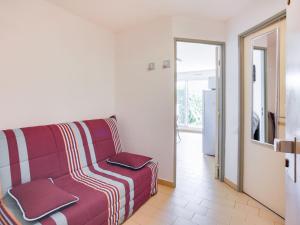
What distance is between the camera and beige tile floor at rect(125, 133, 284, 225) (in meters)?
1.90

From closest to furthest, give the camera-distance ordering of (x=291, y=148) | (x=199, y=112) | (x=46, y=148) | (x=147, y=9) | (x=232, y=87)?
1. (x=291, y=148)
2. (x=46, y=148)
3. (x=147, y=9)
4. (x=232, y=87)
5. (x=199, y=112)

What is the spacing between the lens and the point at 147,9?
7.73 ft

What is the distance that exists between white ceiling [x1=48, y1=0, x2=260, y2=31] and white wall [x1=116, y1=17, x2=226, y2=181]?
0.48 ft

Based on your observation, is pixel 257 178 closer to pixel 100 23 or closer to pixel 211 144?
pixel 211 144

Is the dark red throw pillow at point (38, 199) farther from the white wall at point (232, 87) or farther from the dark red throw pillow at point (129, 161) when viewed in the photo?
the white wall at point (232, 87)

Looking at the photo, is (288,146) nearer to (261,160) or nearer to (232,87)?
(261,160)

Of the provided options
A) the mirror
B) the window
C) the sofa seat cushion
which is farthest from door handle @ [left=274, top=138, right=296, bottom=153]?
the window

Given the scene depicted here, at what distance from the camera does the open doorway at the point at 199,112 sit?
279 centimetres

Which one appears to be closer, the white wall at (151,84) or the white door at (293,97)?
the white door at (293,97)

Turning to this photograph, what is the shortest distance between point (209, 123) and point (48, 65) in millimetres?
3416

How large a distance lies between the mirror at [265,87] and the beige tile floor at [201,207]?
0.76 meters

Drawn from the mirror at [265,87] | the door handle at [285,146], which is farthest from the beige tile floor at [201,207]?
the door handle at [285,146]

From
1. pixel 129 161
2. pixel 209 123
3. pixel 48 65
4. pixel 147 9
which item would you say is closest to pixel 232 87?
pixel 147 9

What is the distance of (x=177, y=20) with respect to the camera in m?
2.53
